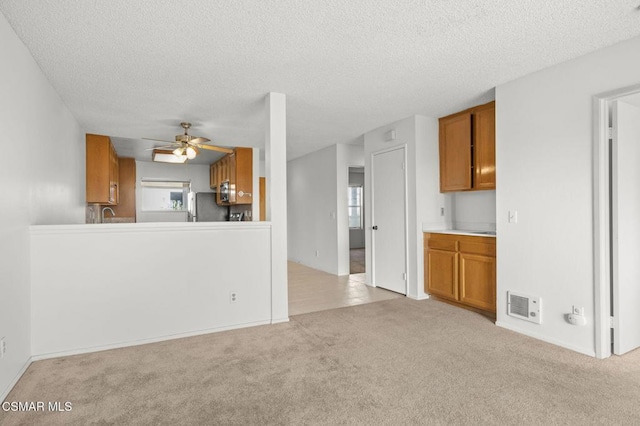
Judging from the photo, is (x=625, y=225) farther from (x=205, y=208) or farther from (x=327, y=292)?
(x=205, y=208)

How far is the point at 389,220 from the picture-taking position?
4.96 m

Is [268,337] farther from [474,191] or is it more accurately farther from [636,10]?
[636,10]

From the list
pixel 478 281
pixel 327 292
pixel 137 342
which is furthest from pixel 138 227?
pixel 478 281

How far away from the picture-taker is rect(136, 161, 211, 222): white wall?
304 inches

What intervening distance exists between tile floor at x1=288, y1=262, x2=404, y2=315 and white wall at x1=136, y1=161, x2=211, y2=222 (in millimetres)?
3485

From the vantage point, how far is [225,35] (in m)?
2.44

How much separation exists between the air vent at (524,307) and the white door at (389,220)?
154 centimetres

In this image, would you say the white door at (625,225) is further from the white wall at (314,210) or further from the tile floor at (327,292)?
the white wall at (314,210)

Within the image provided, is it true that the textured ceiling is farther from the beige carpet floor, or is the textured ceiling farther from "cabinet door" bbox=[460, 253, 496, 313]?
the beige carpet floor

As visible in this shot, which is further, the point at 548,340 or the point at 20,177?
the point at 548,340

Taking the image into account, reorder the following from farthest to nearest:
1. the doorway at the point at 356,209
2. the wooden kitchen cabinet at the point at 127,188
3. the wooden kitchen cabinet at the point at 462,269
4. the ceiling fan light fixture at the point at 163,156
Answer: the doorway at the point at 356,209 → the wooden kitchen cabinet at the point at 127,188 → the ceiling fan light fixture at the point at 163,156 → the wooden kitchen cabinet at the point at 462,269

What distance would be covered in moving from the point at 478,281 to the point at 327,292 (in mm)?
2035

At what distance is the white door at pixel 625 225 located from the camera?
8.86 feet

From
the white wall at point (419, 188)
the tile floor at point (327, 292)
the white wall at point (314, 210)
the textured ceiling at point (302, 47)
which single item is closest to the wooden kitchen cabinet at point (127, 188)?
the white wall at point (314, 210)
